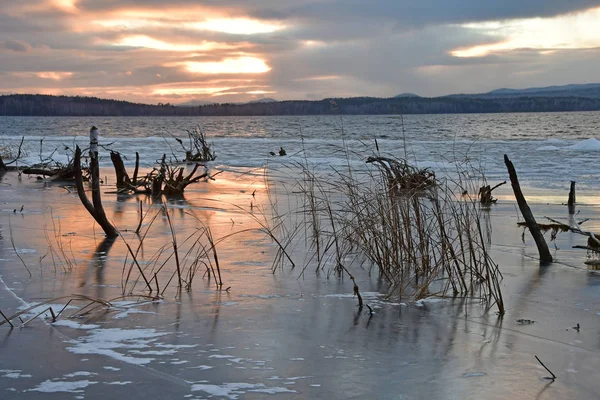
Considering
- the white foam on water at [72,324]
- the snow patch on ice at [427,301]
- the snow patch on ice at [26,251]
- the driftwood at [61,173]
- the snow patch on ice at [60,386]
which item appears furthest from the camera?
the driftwood at [61,173]

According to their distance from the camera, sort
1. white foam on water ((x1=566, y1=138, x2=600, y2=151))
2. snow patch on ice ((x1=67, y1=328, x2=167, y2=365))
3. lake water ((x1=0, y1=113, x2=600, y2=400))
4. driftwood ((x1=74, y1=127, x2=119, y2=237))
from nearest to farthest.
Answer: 1. lake water ((x1=0, y1=113, x2=600, y2=400))
2. snow patch on ice ((x1=67, y1=328, x2=167, y2=365))
3. driftwood ((x1=74, y1=127, x2=119, y2=237))
4. white foam on water ((x1=566, y1=138, x2=600, y2=151))

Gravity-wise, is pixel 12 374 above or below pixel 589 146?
below

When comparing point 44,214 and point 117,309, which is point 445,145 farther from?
point 117,309

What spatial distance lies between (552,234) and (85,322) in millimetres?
6623

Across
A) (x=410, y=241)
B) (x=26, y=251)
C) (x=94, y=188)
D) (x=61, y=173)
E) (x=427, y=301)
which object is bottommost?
(x=427, y=301)

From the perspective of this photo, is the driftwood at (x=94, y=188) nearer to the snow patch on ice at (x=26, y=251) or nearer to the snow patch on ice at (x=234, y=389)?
the snow patch on ice at (x=26, y=251)

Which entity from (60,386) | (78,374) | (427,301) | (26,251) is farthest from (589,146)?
(60,386)

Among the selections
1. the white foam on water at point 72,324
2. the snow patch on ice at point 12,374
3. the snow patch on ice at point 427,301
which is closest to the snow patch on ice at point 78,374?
the snow patch on ice at point 12,374

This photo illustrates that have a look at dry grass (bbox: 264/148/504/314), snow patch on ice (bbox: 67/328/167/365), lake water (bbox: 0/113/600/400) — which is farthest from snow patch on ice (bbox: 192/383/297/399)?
dry grass (bbox: 264/148/504/314)

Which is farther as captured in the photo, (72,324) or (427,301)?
(427,301)

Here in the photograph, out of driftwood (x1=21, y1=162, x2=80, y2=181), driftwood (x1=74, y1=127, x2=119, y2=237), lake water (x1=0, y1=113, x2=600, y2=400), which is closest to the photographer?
lake water (x1=0, y1=113, x2=600, y2=400)

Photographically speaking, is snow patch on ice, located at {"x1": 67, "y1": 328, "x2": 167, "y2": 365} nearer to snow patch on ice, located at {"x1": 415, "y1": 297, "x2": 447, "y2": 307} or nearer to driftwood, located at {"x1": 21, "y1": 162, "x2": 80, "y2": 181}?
snow patch on ice, located at {"x1": 415, "y1": 297, "x2": 447, "y2": 307}

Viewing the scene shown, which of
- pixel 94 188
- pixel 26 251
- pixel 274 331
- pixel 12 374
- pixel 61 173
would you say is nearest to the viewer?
pixel 12 374

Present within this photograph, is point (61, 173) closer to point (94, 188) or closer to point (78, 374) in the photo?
point (94, 188)
